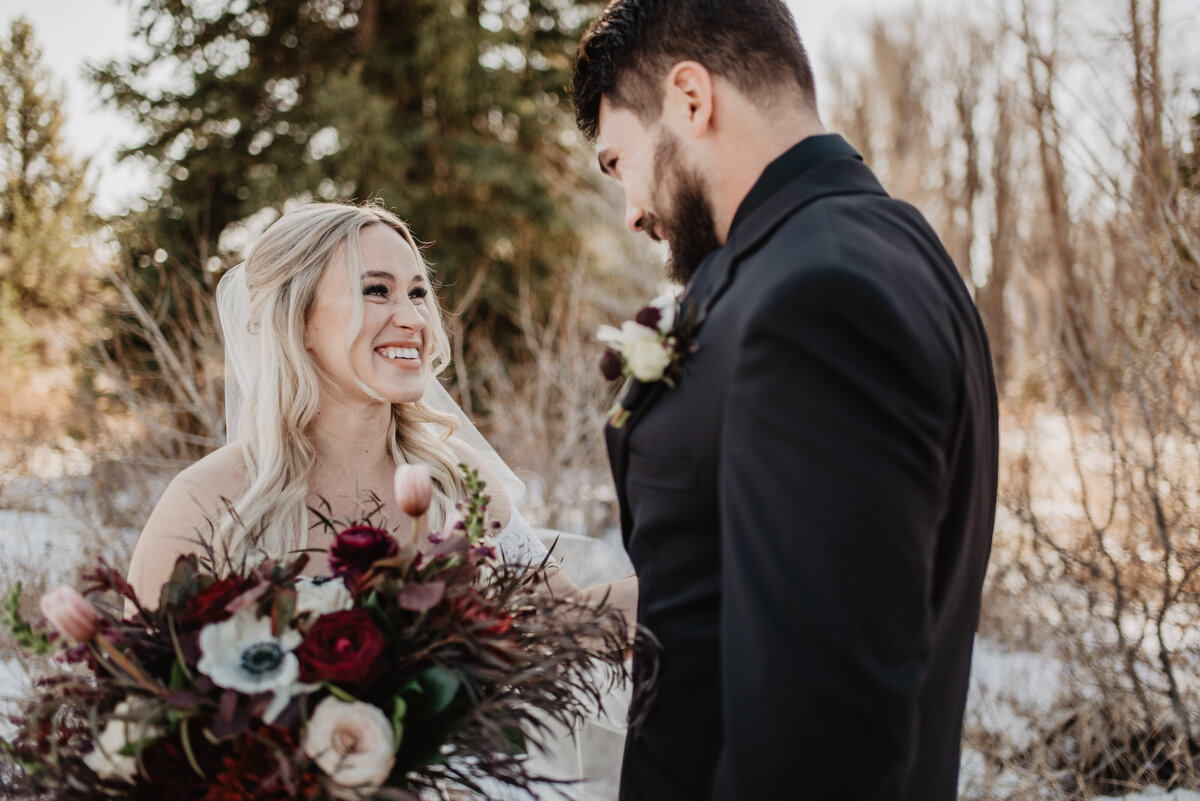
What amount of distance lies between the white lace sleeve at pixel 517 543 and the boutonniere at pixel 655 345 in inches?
60.8

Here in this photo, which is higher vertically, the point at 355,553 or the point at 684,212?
the point at 684,212

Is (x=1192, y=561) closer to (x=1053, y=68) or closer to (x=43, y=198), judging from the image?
(x=1053, y=68)

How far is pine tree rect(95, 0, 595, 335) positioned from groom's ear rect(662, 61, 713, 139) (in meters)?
8.84

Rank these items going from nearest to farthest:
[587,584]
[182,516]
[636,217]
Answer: [636,217] < [182,516] < [587,584]

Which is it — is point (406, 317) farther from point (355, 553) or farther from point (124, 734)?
point (124, 734)

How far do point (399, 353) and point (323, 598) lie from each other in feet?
4.89

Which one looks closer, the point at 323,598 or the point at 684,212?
the point at 323,598

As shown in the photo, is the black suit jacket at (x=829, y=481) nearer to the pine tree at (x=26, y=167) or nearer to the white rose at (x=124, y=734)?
the white rose at (x=124, y=734)

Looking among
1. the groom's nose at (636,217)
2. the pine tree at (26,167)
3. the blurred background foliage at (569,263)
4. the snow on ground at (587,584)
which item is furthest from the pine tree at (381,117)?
the groom's nose at (636,217)

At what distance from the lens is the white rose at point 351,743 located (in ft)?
4.00

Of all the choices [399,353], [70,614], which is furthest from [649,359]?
[399,353]

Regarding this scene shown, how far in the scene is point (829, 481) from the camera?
3.68 feet

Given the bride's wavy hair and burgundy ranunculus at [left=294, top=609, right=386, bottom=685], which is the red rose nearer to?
burgundy ranunculus at [left=294, top=609, right=386, bottom=685]

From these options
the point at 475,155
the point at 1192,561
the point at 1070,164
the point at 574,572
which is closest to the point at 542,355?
the point at 574,572
